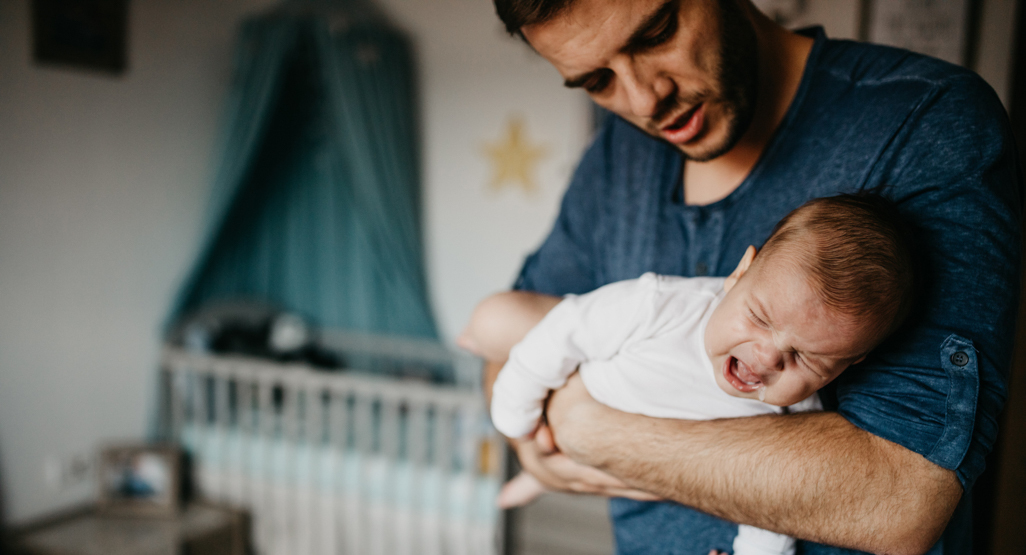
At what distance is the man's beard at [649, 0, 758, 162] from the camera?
29.9 inches

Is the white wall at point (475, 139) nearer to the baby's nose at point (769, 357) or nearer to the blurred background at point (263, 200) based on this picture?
the blurred background at point (263, 200)

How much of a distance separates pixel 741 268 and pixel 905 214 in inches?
7.1

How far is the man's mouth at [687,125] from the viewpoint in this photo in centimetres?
79

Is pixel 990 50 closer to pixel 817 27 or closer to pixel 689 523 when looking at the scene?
pixel 817 27

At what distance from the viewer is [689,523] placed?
32.0 inches

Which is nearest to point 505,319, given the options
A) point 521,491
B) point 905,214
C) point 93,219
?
point 521,491

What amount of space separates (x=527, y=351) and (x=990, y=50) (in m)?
2.51

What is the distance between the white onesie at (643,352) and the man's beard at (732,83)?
0.20 meters

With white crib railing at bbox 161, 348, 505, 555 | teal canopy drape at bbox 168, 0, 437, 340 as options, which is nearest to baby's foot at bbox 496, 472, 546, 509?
white crib railing at bbox 161, 348, 505, 555

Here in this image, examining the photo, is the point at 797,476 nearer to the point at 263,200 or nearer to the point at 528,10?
the point at 528,10

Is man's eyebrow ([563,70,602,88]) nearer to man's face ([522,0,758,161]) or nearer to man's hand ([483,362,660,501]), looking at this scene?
man's face ([522,0,758,161])

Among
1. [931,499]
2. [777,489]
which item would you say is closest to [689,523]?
[777,489]

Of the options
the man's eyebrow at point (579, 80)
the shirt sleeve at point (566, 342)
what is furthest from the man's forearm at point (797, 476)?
the man's eyebrow at point (579, 80)

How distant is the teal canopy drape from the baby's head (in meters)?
2.61
